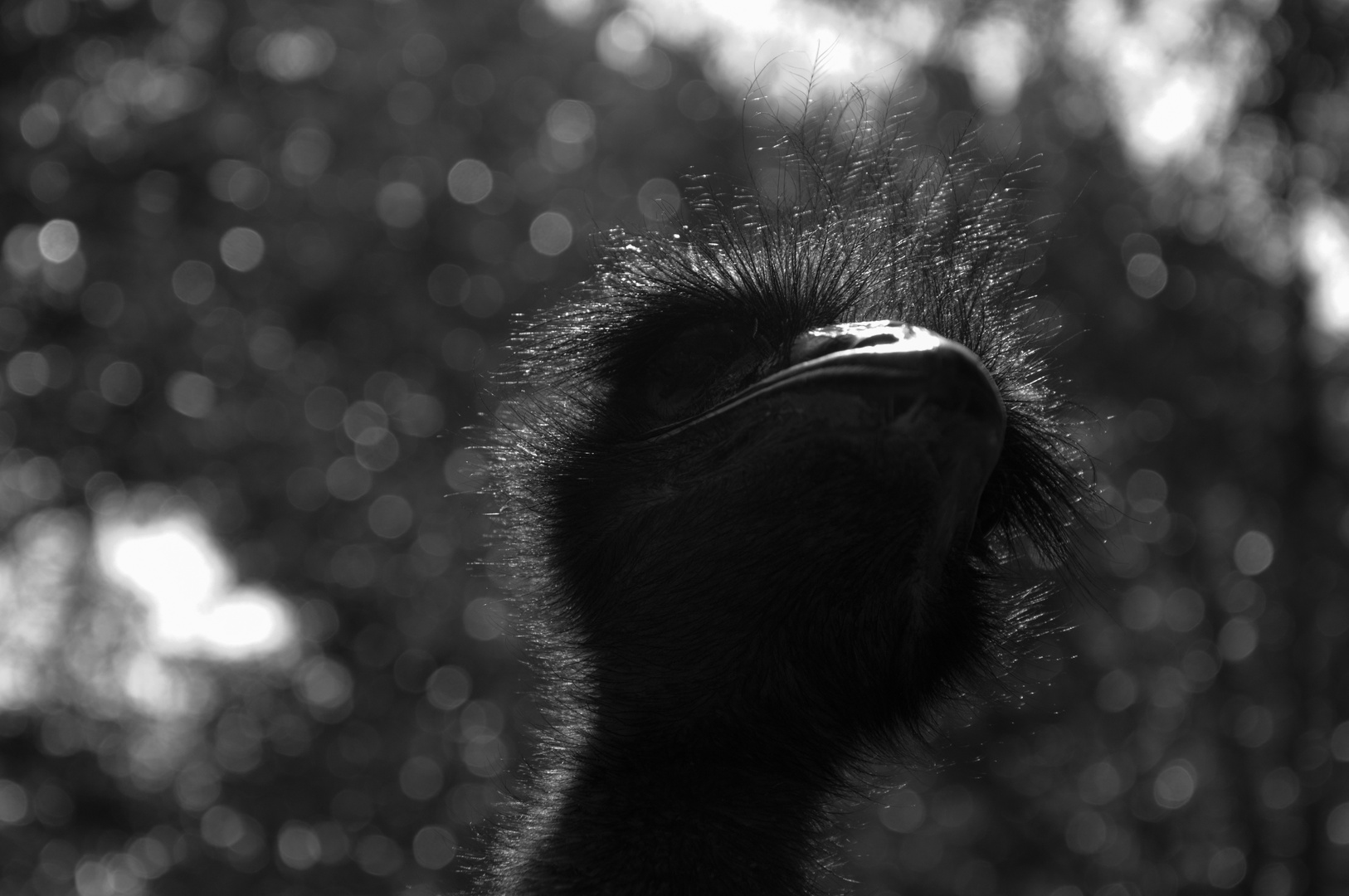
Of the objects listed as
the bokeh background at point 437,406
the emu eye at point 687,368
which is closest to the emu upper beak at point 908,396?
the emu eye at point 687,368

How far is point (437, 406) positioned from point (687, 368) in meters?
8.73

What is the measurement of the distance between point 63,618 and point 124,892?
2.24m

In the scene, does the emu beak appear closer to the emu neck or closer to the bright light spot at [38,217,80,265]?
the emu neck

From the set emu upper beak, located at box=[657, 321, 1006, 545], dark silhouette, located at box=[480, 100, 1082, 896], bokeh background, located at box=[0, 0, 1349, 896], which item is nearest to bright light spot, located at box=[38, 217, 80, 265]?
bokeh background, located at box=[0, 0, 1349, 896]

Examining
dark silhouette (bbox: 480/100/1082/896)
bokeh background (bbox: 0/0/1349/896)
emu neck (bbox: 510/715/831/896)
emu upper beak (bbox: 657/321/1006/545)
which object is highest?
emu upper beak (bbox: 657/321/1006/545)

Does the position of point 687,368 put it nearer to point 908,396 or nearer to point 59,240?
point 908,396

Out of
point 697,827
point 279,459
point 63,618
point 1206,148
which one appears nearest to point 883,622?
point 697,827

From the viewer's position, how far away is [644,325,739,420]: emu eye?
6.55 ft

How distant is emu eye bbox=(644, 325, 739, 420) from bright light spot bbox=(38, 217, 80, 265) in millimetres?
9850

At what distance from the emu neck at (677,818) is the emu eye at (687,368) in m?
0.45

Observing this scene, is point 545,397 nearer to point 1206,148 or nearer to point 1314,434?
point 1206,148

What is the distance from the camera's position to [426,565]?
32.0 feet

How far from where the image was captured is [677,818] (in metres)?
1.89

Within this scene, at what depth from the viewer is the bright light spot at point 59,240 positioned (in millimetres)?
10812
